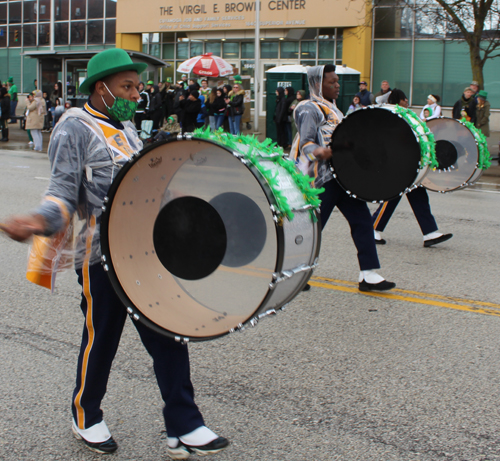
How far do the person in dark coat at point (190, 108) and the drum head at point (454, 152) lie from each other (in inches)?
464

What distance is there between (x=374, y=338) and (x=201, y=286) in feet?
7.27

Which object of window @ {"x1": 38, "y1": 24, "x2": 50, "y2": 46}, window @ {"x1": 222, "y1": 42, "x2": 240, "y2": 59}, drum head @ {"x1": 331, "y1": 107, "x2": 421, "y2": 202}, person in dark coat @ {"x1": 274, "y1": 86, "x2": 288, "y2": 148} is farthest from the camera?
window @ {"x1": 38, "y1": 24, "x2": 50, "y2": 46}

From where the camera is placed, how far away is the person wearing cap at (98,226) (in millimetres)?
2793

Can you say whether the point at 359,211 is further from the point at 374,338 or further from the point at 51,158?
the point at 51,158

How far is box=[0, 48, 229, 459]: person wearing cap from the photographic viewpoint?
2.79 metres

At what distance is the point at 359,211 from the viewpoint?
18.0ft

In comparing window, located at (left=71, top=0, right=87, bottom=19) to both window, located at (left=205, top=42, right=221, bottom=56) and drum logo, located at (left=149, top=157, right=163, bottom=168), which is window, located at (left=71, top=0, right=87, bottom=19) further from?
drum logo, located at (left=149, top=157, right=163, bottom=168)

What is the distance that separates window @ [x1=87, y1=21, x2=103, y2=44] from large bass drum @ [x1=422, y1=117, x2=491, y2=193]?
95.0 feet

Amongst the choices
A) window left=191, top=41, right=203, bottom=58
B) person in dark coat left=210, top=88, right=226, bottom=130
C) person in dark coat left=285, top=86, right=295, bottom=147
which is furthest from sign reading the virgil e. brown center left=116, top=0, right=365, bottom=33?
person in dark coat left=210, top=88, right=226, bottom=130

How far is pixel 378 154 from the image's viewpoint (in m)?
5.38

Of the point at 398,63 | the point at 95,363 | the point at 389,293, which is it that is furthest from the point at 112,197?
the point at 398,63

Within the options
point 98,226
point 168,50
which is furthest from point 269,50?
point 98,226

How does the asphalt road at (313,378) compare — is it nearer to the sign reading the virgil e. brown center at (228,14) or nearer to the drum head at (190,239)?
the drum head at (190,239)

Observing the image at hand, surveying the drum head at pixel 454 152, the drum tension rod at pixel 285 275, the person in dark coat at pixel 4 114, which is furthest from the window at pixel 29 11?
the drum tension rod at pixel 285 275
